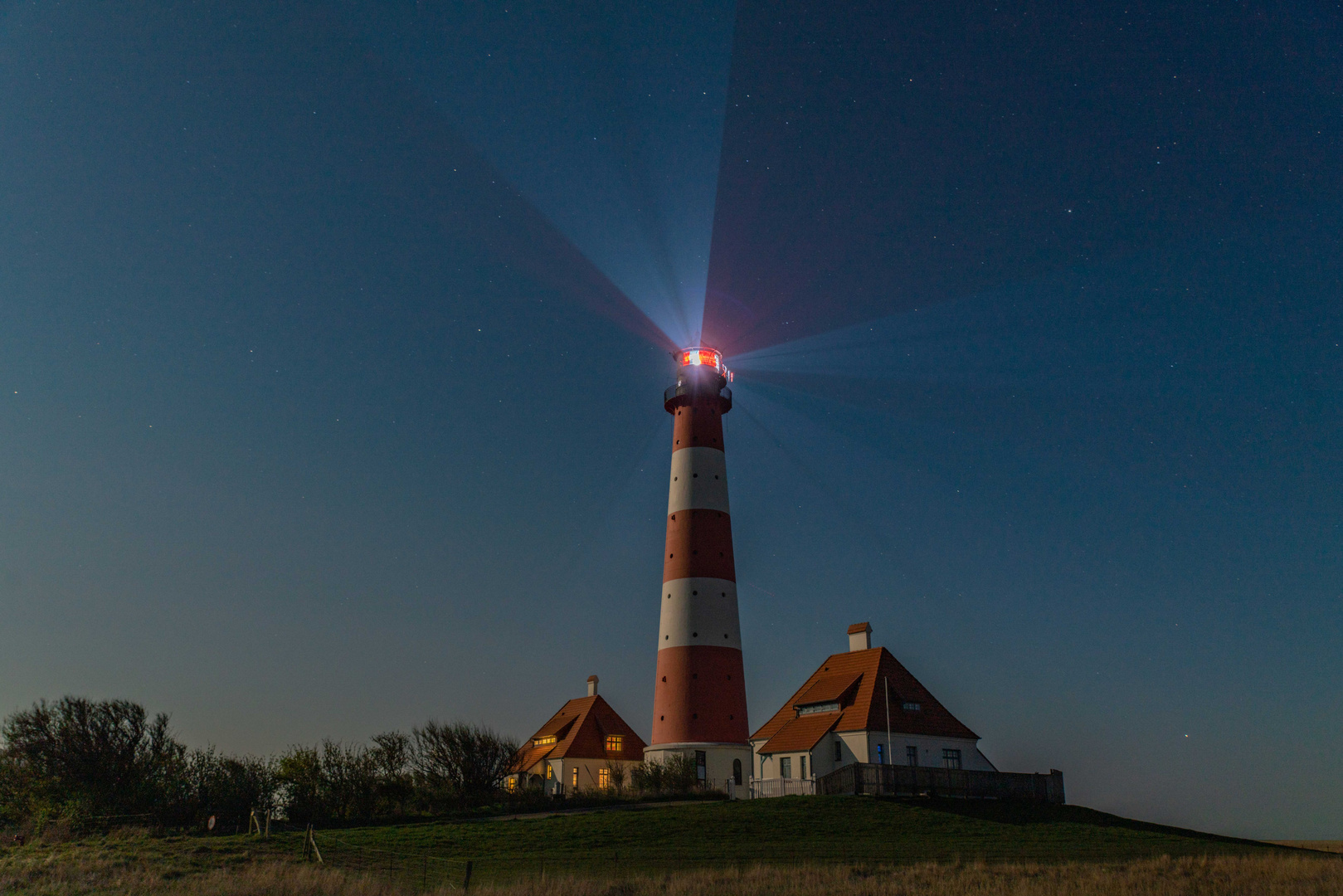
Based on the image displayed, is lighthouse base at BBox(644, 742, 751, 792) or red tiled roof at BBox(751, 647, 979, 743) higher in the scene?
red tiled roof at BBox(751, 647, 979, 743)

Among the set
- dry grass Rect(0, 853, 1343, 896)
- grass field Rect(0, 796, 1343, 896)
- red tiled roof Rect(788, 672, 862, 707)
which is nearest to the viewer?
dry grass Rect(0, 853, 1343, 896)

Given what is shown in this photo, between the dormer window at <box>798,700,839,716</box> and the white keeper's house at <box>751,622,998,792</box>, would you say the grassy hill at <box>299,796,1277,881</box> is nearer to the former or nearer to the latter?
the white keeper's house at <box>751,622,998,792</box>

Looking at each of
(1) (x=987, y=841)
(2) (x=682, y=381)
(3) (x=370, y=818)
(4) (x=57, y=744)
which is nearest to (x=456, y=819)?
(3) (x=370, y=818)

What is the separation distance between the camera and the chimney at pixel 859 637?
45906 mm

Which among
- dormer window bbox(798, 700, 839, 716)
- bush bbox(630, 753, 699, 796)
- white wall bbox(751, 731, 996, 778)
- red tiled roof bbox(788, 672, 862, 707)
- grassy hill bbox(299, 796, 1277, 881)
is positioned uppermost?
red tiled roof bbox(788, 672, 862, 707)

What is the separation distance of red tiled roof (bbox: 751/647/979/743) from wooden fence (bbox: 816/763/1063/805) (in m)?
3.49

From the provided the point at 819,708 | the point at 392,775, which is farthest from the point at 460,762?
the point at 819,708

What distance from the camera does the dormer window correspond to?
1645 inches

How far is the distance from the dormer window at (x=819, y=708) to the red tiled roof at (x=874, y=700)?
22cm

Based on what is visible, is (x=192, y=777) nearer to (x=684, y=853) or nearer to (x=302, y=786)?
(x=302, y=786)

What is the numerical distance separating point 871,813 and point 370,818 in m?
20.4

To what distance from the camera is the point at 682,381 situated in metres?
47.7

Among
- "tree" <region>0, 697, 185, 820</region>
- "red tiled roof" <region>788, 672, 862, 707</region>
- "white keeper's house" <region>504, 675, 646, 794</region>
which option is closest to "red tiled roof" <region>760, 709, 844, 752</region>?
"red tiled roof" <region>788, 672, 862, 707</region>

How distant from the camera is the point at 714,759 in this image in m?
40.7
